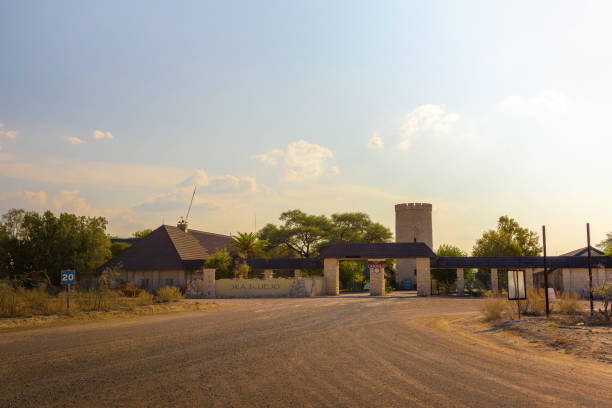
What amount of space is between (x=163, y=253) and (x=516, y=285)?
121 ft

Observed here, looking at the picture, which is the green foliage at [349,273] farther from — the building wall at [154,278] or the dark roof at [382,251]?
the building wall at [154,278]

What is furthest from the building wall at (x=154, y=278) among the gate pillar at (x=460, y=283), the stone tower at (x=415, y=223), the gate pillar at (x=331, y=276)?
the stone tower at (x=415, y=223)

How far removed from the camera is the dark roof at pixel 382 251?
4300cm

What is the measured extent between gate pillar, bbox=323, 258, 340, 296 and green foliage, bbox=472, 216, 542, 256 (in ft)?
80.7

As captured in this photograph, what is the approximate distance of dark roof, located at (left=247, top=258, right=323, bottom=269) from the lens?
46.7 meters

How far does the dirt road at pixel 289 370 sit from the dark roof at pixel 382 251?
27.4 metres

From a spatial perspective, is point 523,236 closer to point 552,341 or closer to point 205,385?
point 552,341

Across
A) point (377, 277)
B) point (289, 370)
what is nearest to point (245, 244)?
point (377, 277)

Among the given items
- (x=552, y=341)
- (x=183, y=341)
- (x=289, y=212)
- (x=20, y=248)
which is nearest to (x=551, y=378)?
(x=552, y=341)

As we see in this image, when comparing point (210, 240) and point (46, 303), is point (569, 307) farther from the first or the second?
point (210, 240)

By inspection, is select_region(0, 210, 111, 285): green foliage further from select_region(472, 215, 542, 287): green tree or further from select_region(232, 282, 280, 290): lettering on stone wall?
select_region(472, 215, 542, 287): green tree

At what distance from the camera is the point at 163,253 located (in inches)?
1890

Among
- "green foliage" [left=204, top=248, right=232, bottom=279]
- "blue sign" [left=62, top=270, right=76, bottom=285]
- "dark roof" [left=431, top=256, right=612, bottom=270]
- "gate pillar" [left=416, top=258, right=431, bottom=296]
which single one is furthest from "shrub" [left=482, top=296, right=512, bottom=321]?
"green foliage" [left=204, top=248, right=232, bottom=279]

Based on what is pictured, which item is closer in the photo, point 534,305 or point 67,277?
point 534,305
